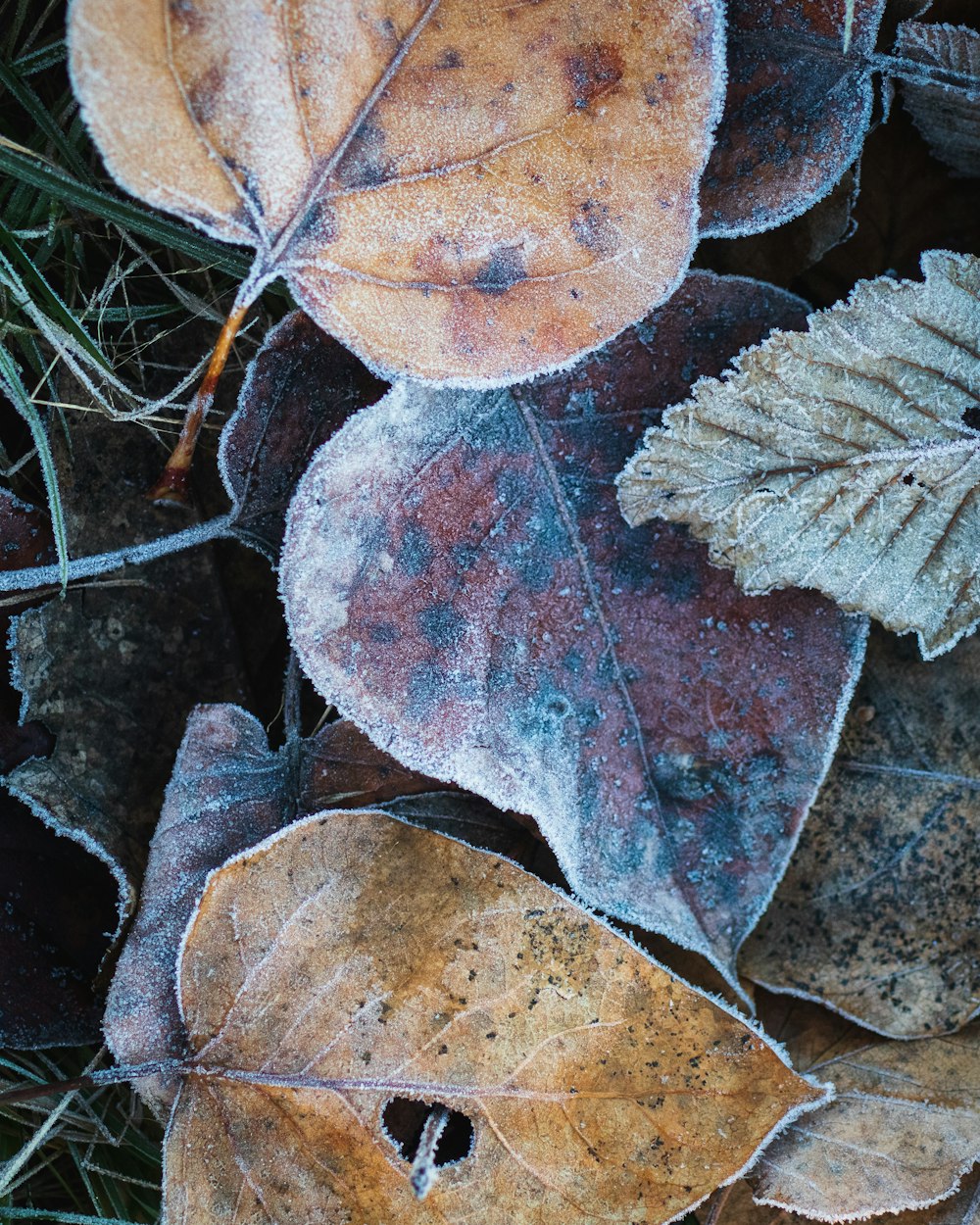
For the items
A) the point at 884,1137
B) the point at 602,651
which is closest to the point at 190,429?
the point at 602,651

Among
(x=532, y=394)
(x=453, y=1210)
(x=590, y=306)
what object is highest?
(x=590, y=306)

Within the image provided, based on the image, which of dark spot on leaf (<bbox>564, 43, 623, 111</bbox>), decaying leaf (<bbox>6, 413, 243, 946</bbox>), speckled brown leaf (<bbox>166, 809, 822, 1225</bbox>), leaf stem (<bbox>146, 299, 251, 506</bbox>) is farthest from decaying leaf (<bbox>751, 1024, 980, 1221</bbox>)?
dark spot on leaf (<bbox>564, 43, 623, 111</bbox>)

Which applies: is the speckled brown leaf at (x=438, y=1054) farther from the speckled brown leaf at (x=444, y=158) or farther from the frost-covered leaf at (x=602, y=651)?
the speckled brown leaf at (x=444, y=158)

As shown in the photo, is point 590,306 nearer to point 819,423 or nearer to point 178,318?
point 819,423

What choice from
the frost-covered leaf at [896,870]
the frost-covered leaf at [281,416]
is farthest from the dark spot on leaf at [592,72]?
the frost-covered leaf at [896,870]

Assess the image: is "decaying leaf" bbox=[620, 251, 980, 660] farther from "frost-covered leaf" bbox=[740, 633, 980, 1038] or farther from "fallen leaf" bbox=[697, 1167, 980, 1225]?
"fallen leaf" bbox=[697, 1167, 980, 1225]

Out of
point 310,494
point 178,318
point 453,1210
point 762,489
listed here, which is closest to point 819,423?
point 762,489

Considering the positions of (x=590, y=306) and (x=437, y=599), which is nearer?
(x=590, y=306)
